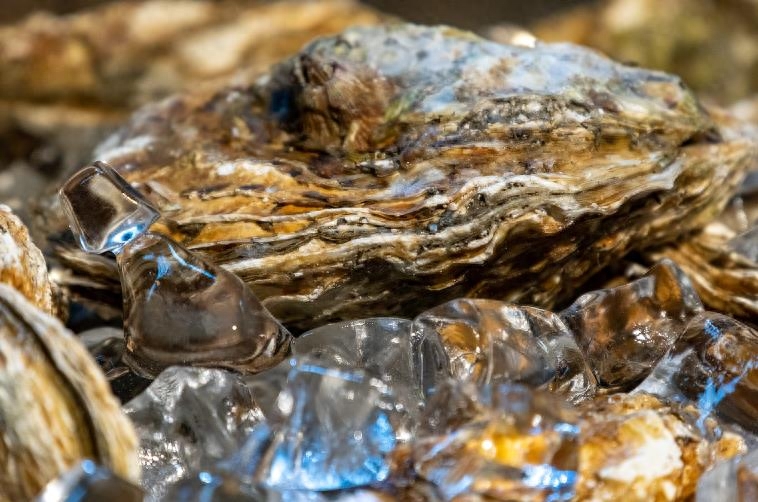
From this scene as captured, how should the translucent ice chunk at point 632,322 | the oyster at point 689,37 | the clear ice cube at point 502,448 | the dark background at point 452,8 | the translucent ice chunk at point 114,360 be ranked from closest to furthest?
the clear ice cube at point 502,448
the translucent ice chunk at point 114,360
the translucent ice chunk at point 632,322
the dark background at point 452,8
the oyster at point 689,37

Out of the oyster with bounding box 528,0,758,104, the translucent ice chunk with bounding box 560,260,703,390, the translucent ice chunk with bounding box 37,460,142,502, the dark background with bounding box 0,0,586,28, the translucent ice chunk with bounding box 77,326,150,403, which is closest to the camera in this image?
the translucent ice chunk with bounding box 37,460,142,502

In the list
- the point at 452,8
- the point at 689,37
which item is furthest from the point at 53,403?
the point at 689,37

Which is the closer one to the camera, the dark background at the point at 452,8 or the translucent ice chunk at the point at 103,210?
the translucent ice chunk at the point at 103,210

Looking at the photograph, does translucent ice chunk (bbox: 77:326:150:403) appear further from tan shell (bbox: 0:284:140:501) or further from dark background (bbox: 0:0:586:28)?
dark background (bbox: 0:0:586:28)

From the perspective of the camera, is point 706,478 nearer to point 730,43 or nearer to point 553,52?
point 553,52

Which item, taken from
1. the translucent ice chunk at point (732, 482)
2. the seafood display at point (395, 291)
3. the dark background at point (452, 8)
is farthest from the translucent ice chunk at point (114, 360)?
the dark background at point (452, 8)

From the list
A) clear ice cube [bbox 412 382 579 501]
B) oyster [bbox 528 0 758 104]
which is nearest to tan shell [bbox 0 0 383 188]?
oyster [bbox 528 0 758 104]

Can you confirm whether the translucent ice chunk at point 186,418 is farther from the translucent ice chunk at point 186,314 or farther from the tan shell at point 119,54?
the tan shell at point 119,54
